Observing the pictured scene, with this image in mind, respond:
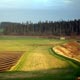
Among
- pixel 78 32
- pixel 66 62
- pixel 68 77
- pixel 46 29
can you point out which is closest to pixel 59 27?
pixel 46 29

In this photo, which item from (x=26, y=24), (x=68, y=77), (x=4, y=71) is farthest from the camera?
(x=26, y=24)

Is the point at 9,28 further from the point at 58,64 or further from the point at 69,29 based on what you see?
the point at 58,64

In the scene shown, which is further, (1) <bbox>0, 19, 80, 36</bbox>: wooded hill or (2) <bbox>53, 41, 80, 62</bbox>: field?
(1) <bbox>0, 19, 80, 36</bbox>: wooded hill

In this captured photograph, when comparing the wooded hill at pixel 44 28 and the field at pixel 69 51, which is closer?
the field at pixel 69 51

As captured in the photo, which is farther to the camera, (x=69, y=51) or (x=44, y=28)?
(x=44, y=28)

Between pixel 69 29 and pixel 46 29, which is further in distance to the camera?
pixel 46 29

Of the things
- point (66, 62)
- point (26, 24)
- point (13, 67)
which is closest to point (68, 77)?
point (13, 67)

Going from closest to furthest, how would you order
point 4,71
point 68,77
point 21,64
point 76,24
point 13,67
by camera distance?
1. point 68,77
2. point 4,71
3. point 13,67
4. point 21,64
5. point 76,24

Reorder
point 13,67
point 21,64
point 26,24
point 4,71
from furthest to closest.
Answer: point 26,24, point 21,64, point 13,67, point 4,71

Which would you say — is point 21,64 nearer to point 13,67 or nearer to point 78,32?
point 13,67
